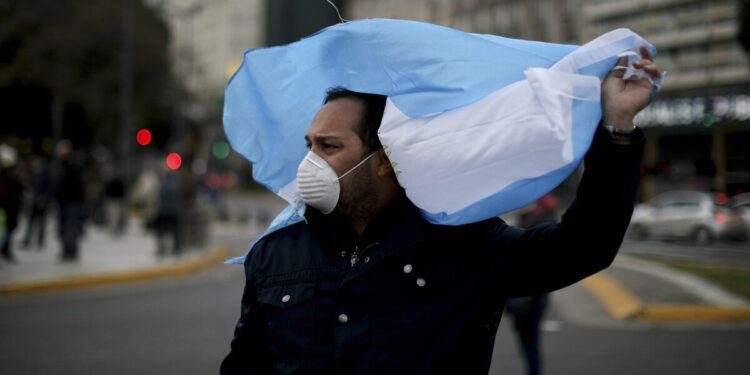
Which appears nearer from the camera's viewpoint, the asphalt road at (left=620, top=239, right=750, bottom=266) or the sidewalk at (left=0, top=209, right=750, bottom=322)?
the sidewalk at (left=0, top=209, right=750, bottom=322)

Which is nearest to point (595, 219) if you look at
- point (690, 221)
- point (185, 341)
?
point (185, 341)

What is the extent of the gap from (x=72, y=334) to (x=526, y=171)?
715 cm

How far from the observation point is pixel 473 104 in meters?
1.94

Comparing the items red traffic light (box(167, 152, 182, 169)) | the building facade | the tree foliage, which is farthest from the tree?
the tree foliage

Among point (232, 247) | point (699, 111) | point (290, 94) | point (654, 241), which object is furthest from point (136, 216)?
point (290, 94)

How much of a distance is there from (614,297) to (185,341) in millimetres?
5814

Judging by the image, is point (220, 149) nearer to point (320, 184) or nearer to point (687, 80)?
point (687, 80)

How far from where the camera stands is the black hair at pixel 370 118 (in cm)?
217

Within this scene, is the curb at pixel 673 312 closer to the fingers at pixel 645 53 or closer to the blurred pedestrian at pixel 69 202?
the fingers at pixel 645 53

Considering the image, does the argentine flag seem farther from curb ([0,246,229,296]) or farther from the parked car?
the parked car

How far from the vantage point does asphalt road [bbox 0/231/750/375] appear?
6.77 metres

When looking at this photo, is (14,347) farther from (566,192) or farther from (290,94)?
(566,192)

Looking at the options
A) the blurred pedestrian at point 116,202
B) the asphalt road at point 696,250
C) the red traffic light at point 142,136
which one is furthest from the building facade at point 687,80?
the blurred pedestrian at point 116,202

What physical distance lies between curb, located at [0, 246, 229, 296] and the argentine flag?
9.48 m
